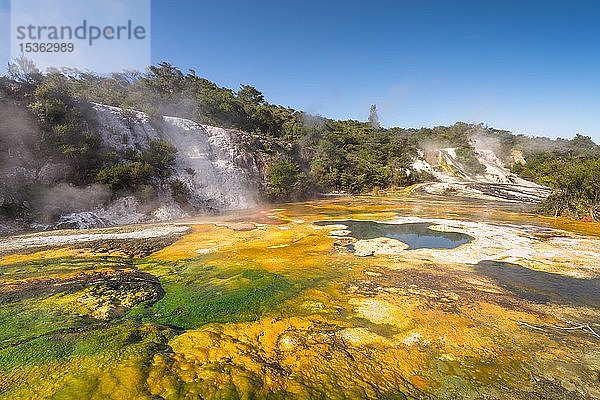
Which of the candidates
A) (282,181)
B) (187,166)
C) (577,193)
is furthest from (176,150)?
(577,193)

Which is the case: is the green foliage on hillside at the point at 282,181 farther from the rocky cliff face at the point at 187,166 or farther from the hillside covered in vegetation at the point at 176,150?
the rocky cliff face at the point at 187,166

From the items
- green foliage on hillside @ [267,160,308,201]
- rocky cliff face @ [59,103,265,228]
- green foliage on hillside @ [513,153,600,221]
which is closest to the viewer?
rocky cliff face @ [59,103,265,228]

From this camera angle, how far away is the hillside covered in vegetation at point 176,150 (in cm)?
1864

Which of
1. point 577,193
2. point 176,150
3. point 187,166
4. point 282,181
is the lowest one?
point 282,181

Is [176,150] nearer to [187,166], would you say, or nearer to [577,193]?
[187,166]

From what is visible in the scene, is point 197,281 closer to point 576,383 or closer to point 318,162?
point 576,383

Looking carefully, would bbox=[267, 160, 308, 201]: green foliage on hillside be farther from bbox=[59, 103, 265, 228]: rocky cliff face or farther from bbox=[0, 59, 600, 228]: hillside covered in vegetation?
bbox=[59, 103, 265, 228]: rocky cliff face

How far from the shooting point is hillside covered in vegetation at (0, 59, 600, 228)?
18.6 metres

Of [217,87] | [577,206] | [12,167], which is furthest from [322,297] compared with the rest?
[217,87]

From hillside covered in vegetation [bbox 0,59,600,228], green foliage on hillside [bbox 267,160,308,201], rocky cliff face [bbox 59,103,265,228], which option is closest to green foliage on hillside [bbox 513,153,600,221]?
hillside covered in vegetation [bbox 0,59,600,228]

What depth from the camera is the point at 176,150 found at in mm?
25719

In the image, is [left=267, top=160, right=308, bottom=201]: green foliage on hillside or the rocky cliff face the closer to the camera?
the rocky cliff face

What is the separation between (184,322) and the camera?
7020 millimetres

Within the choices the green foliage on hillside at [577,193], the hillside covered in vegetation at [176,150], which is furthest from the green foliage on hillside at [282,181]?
the green foliage on hillside at [577,193]
